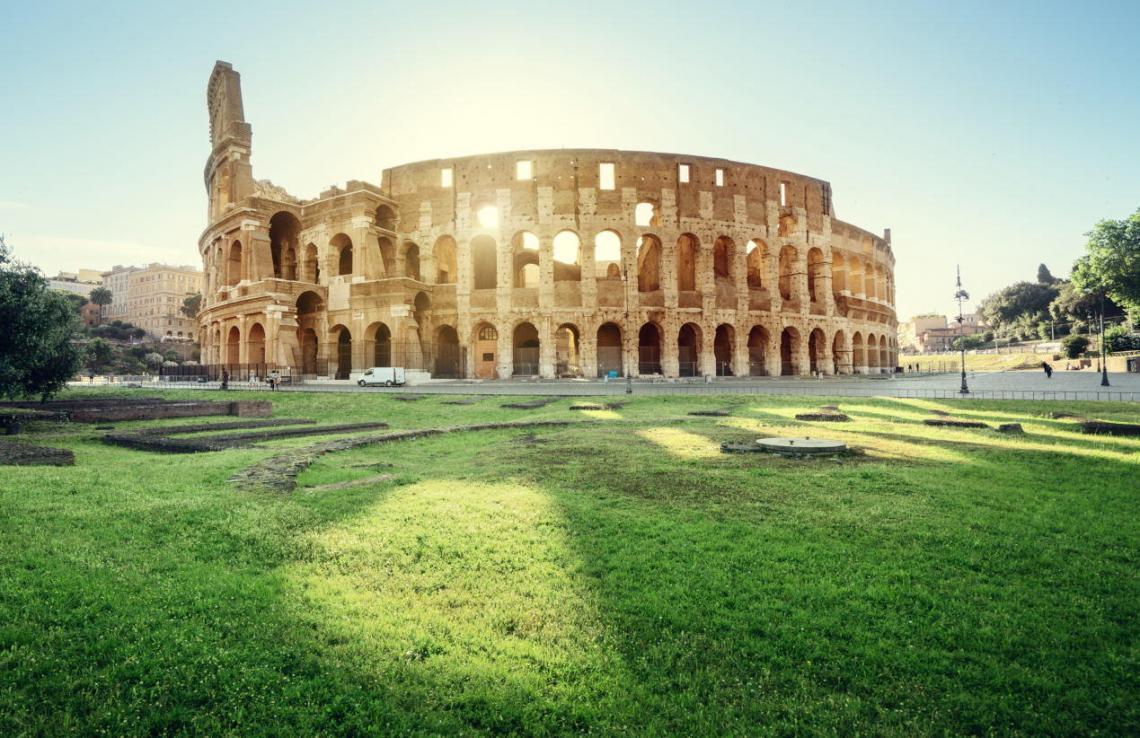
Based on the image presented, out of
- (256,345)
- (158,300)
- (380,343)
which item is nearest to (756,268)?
(380,343)

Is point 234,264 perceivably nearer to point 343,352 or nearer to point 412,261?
point 343,352

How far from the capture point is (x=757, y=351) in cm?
4306

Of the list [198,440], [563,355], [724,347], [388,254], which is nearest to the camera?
[198,440]

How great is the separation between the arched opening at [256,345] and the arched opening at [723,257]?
3376 cm

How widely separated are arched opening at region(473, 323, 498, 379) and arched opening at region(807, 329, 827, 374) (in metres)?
25.0

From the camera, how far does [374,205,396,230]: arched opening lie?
4009cm

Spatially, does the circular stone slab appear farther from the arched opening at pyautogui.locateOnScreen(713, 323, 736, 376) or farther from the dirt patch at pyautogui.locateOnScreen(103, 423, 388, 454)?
the arched opening at pyautogui.locateOnScreen(713, 323, 736, 376)

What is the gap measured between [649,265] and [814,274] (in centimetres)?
1490

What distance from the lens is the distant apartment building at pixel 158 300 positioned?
346 feet

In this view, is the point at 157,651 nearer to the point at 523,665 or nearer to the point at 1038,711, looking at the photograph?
the point at 523,665

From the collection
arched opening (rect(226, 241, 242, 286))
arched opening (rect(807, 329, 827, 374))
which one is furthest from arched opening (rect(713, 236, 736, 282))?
arched opening (rect(226, 241, 242, 286))

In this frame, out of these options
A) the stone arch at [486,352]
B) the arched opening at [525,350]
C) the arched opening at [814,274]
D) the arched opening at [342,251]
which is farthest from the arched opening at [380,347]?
the arched opening at [814,274]

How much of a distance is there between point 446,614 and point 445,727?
3.50 feet

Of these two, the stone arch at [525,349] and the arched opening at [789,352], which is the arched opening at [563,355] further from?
the arched opening at [789,352]
